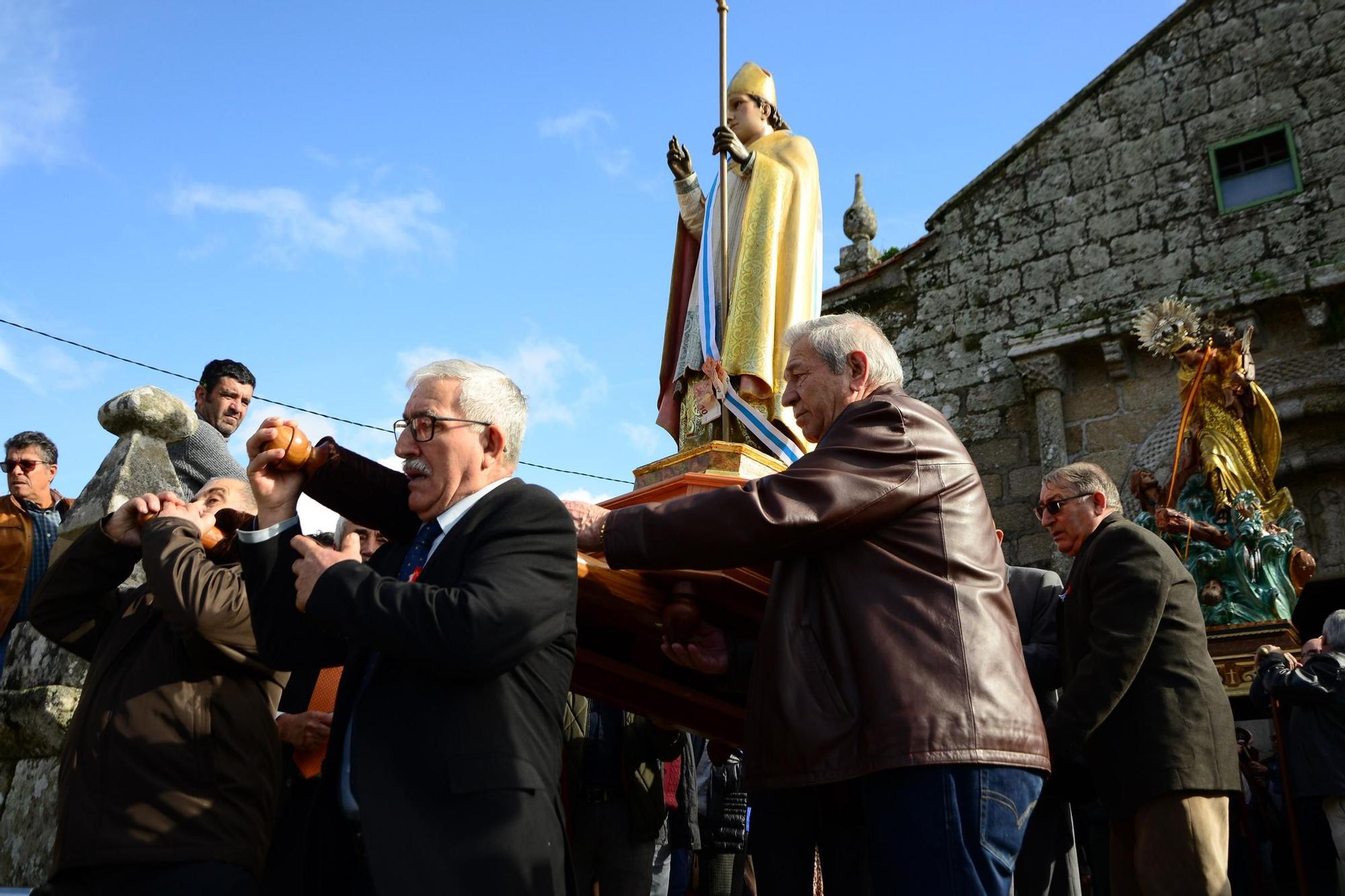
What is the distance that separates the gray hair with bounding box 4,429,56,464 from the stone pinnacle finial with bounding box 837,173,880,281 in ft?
28.0

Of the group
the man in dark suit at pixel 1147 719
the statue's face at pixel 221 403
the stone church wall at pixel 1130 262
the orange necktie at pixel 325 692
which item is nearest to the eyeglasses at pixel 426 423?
the orange necktie at pixel 325 692

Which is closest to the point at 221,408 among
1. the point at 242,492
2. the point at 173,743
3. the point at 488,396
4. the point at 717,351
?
the point at 242,492

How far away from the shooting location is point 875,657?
231cm

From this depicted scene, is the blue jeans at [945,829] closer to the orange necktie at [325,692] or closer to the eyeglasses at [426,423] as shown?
the eyeglasses at [426,423]

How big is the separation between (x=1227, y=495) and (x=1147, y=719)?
13.3 ft

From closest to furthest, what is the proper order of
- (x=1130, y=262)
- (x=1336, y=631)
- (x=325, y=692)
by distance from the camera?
(x=325, y=692) < (x=1336, y=631) < (x=1130, y=262)

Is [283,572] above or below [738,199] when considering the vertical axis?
below

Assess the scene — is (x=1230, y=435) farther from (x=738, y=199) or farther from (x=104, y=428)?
(x=104, y=428)

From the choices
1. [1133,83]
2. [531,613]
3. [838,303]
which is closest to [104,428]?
[531,613]

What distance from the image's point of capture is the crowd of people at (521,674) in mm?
2105

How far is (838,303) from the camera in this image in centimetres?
1116

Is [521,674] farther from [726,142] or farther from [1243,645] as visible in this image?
[1243,645]

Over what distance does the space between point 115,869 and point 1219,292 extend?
892 centimetres

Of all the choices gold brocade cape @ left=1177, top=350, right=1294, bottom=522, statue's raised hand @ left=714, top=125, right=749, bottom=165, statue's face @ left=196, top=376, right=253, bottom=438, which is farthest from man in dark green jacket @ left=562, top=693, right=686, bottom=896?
gold brocade cape @ left=1177, top=350, right=1294, bottom=522
